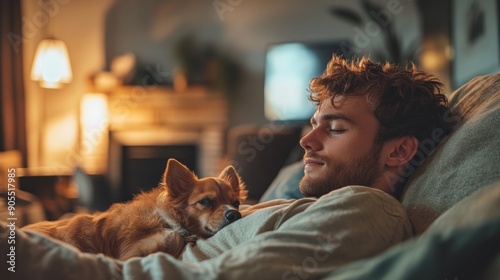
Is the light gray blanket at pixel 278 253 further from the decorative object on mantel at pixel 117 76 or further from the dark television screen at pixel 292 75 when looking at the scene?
the decorative object on mantel at pixel 117 76

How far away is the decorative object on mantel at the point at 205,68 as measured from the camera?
20.4 feet

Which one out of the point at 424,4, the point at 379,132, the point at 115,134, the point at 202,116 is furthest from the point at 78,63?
the point at 379,132

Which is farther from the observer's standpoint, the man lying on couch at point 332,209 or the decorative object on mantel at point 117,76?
the decorative object on mantel at point 117,76

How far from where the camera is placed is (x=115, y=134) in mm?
6340

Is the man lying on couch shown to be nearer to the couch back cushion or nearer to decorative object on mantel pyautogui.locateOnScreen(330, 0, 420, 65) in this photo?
the couch back cushion

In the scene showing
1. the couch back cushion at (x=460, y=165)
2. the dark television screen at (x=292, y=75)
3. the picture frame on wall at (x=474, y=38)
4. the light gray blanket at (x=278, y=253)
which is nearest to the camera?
the light gray blanket at (x=278, y=253)

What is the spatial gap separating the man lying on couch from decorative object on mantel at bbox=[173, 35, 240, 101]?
4635mm

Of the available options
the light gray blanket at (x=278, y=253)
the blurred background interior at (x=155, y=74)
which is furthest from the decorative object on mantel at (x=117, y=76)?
the light gray blanket at (x=278, y=253)

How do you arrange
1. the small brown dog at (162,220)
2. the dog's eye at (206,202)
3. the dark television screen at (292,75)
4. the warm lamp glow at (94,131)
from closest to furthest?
the small brown dog at (162,220)
the dog's eye at (206,202)
the dark television screen at (292,75)
the warm lamp glow at (94,131)

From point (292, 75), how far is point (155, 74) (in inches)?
80.5

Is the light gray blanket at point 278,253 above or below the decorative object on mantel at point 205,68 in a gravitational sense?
below

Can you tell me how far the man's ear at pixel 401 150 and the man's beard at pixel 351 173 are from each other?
4cm

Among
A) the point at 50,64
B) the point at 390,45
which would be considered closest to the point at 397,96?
the point at 390,45

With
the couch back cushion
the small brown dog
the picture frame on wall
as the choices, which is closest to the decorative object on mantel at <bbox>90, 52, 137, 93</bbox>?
the picture frame on wall
